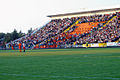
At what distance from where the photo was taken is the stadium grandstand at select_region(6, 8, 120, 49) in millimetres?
52312

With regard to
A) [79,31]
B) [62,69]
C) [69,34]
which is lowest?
[62,69]

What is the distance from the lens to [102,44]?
49.9m

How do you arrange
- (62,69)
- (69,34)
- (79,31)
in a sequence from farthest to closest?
(79,31) < (69,34) < (62,69)

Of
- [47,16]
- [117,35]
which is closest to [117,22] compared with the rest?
[117,35]

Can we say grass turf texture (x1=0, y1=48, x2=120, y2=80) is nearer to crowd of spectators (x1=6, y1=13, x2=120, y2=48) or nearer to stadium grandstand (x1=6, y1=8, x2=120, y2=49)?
stadium grandstand (x1=6, y1=8, x2=120, y2=49)

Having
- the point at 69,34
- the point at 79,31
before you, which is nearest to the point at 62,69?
the point at 69,34

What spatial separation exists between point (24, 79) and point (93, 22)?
5386 centimetres

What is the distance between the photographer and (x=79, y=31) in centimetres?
6006

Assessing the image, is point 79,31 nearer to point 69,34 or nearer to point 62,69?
point 69,34

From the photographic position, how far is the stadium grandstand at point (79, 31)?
52.3 m

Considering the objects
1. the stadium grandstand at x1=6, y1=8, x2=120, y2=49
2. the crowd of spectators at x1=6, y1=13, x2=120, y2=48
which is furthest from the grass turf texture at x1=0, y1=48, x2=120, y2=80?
the crowd of spectators at x1=6, y1=13, x2=120, y2=48

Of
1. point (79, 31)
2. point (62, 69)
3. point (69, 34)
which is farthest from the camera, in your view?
point (79, 31)

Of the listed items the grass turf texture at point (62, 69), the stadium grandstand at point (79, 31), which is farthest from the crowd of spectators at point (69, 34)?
the grass turf texture at point (62, 69)

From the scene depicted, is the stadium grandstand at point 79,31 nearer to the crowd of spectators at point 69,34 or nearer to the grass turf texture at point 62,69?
the crowd of spectators at point 69,34
